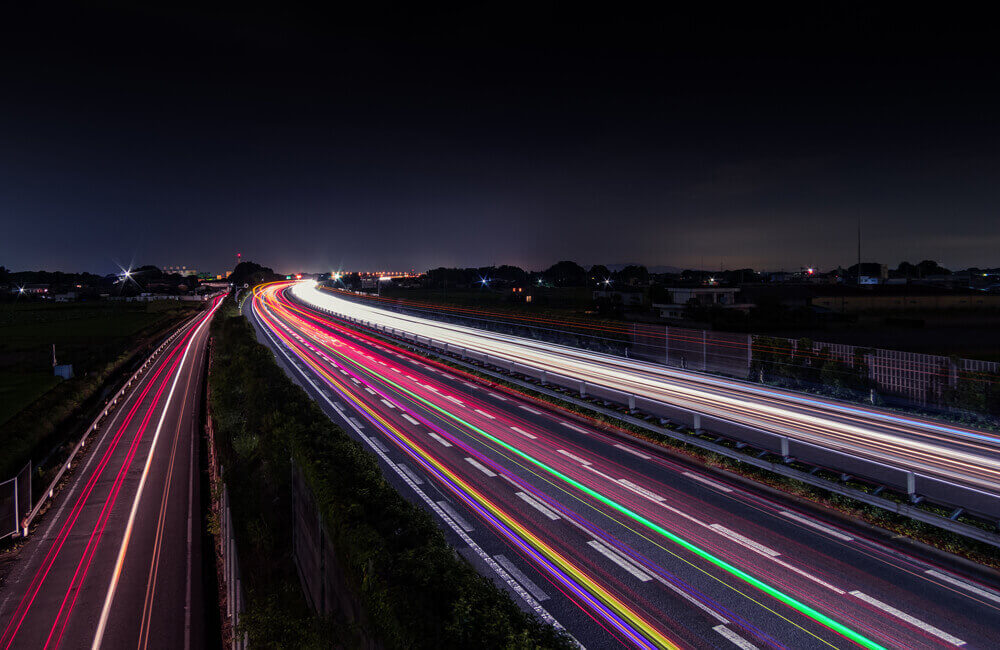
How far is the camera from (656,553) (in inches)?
348

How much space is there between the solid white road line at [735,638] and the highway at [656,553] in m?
0.02

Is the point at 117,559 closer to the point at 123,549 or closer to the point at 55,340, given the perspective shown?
the point at 123,549

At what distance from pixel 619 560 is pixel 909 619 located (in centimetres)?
403

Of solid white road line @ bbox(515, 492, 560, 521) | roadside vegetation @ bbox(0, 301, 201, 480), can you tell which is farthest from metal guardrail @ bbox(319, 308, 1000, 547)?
roadside vegetation @ bbox(0, 301, 201, 480)

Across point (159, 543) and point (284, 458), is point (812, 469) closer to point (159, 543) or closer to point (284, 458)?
point (284, 458)

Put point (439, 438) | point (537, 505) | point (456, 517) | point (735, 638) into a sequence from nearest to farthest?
point (735, 638), point (456, 517), point (537, 505), point (439, 438)

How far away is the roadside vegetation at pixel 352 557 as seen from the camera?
531 centimetres

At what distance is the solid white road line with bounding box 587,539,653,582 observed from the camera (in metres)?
8.19

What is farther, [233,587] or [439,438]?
[439,438]

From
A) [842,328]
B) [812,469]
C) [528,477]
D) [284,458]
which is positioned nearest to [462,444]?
[528,477]

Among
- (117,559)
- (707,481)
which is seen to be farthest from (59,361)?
(707,481)

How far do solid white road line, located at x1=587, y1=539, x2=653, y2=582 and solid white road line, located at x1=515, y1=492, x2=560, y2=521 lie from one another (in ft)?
4.13

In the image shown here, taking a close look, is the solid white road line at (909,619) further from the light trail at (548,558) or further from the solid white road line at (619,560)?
the light trail at (548,558)

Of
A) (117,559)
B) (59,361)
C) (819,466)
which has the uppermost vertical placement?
(59,361)
